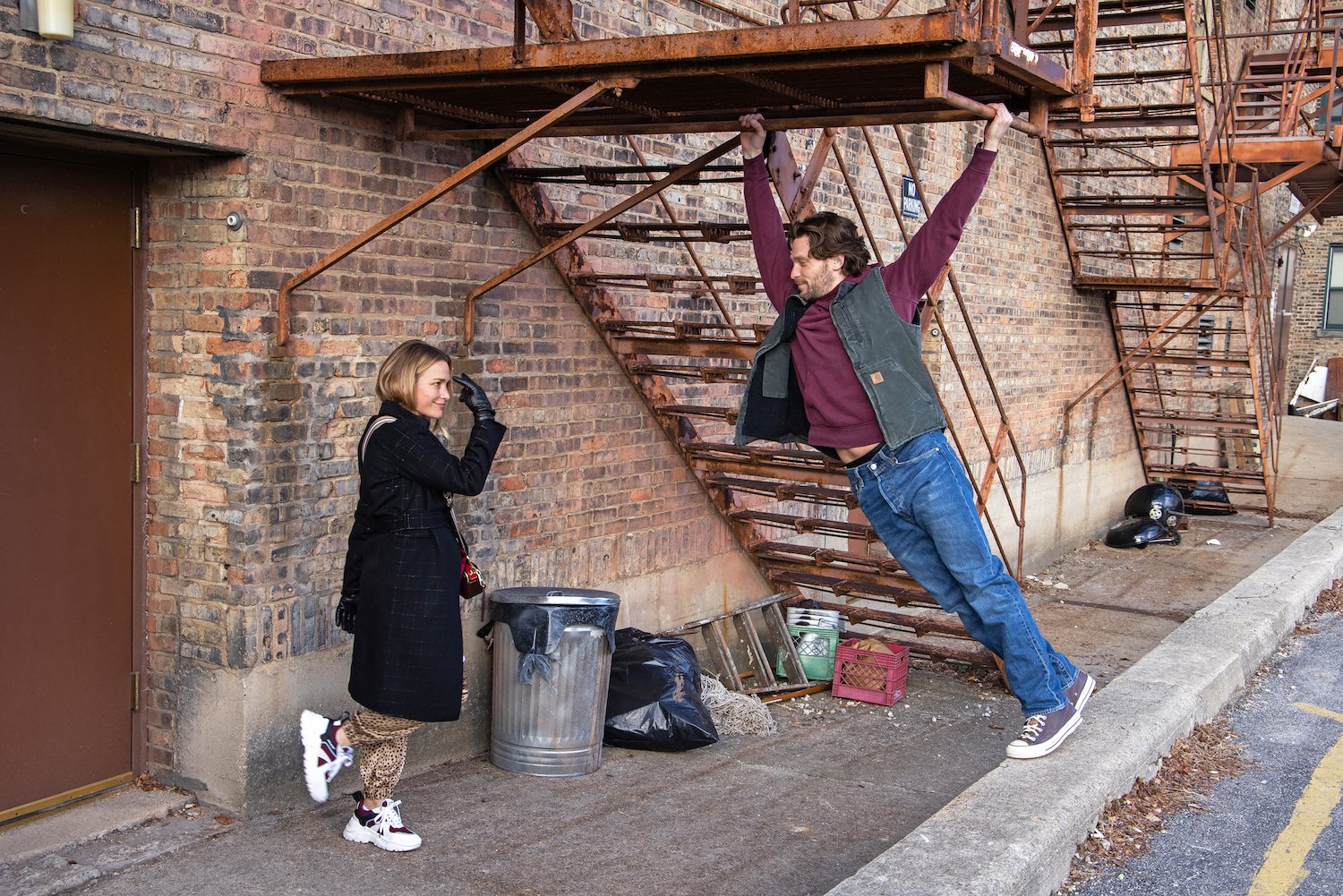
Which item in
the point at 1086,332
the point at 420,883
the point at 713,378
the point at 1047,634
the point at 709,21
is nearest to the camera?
the point at 420,883

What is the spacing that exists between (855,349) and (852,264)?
13.0 inches

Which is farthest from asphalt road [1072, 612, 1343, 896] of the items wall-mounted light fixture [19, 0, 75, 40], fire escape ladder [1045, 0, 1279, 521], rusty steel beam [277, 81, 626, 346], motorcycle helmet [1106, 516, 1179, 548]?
motorcycle helmet [1106, 516, 1179, 548]

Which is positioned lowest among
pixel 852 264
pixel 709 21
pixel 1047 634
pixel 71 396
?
pixel 1047 634

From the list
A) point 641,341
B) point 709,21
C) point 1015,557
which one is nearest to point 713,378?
point 641,341

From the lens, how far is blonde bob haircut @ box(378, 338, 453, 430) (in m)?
4.53

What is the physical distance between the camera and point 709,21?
25.5 feet

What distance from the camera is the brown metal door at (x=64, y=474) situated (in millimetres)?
4562

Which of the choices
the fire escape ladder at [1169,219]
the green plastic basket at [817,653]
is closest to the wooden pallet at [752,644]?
the green plastic basket at [817,653]

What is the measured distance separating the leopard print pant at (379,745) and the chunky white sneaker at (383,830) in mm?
51

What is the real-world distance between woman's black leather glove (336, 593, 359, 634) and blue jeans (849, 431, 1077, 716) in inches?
74.6

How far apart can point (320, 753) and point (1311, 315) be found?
29808mm

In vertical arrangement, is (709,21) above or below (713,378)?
above

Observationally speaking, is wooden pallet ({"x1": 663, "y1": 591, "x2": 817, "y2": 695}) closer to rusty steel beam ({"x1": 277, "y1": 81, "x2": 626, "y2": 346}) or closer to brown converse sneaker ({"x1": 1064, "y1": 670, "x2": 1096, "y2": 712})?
brown converse sneaker ({"x1": 1064, "y1": 670, "x2": 1096, "y2": 712})

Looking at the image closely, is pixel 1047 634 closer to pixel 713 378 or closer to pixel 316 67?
pixel 713 378
